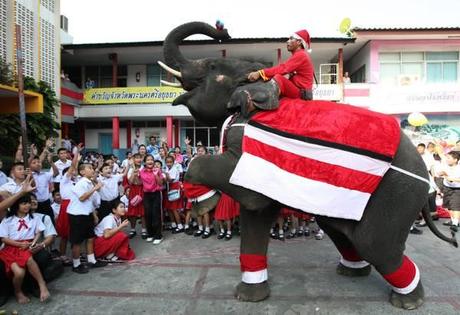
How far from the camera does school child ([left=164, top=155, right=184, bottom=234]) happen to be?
266 inches

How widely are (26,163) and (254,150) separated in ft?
11.1

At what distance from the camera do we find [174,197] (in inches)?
266

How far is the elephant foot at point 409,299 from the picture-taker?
3449 mm

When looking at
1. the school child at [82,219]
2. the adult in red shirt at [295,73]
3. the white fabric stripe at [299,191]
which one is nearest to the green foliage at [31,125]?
the school child at [82,219]

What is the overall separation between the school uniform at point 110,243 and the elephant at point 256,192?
6.59 feet

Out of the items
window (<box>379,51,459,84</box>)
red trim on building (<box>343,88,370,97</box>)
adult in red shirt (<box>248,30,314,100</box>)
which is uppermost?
window (<box>379,51,459,84</box>)

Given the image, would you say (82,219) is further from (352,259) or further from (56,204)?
(352,259)

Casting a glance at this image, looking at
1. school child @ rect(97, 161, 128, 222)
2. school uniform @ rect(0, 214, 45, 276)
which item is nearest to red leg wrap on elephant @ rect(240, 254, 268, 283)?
school uniform @ rect(0, 214, 45, 276)

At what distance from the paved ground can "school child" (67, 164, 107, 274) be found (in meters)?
0.20

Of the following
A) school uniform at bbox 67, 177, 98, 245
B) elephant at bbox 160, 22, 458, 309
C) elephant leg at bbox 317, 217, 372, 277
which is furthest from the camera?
school uniform at bbox 67, 177, 98, 245

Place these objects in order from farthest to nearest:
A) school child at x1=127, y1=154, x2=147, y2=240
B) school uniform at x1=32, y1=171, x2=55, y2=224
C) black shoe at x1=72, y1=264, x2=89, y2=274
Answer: school child at x1=127, y1=154, x2=147, y2=240 → school uniform at x1=32, y1=171, x2=55, y2=224 → black shoe at x1=72, y1=264, x2=89, y2=274

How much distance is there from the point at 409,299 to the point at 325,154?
1665mm

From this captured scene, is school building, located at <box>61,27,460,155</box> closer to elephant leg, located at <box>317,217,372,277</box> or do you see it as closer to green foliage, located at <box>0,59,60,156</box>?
green foliage, located at <box>0,59,60,156</box>

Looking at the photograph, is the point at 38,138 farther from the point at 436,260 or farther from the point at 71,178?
the point at 436,260
